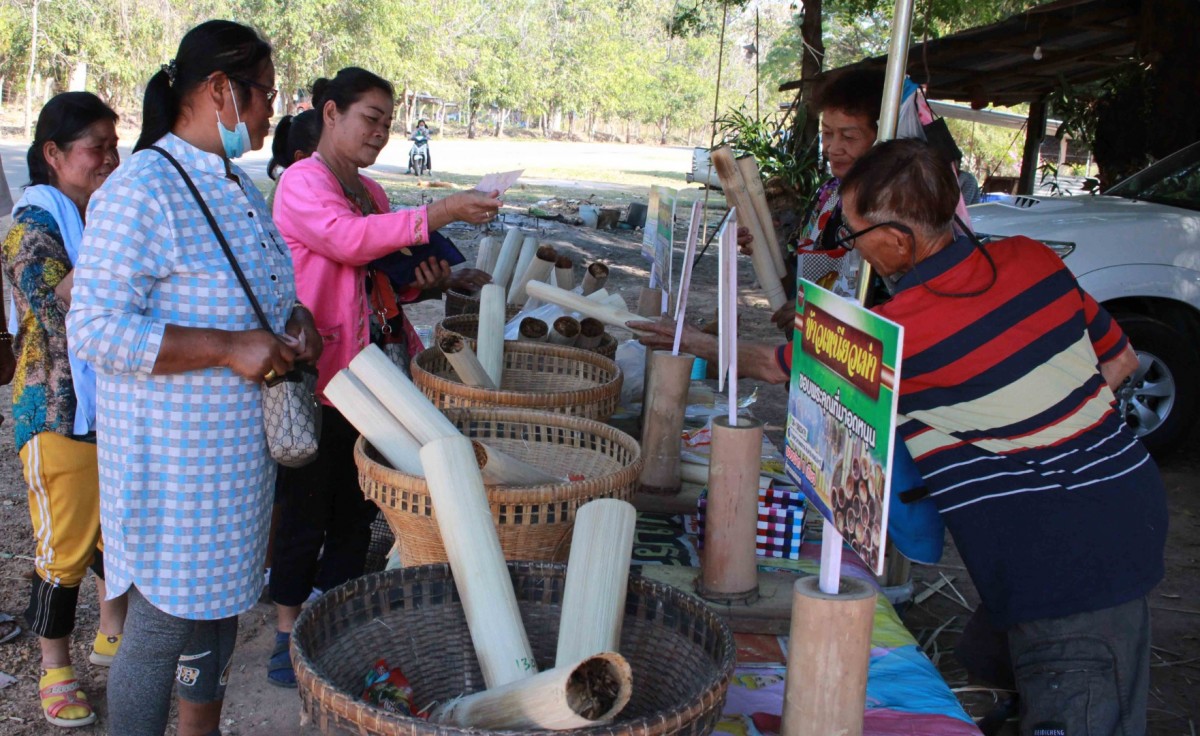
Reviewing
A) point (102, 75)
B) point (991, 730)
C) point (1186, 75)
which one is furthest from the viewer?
point (102, 75)

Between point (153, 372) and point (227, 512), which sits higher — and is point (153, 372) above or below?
above

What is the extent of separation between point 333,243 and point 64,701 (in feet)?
4.76

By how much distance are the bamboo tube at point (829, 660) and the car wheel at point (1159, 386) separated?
4.47 meters

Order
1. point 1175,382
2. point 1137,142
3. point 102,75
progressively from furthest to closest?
point 102,75 → point 1137,142 → point 1175,382

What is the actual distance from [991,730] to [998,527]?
100cm

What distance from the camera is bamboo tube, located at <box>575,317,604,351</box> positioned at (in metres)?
3.25

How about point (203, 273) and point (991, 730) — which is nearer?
point (203, 273)

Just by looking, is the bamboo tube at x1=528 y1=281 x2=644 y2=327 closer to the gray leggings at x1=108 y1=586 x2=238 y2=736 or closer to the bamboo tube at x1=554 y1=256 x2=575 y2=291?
the bamboo tube at x1=554 y1=256 x2=575 y2=291

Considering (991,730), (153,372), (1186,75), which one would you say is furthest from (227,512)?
(1186,75)

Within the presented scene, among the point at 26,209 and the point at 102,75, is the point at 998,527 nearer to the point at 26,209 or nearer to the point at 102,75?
the point at 26,209

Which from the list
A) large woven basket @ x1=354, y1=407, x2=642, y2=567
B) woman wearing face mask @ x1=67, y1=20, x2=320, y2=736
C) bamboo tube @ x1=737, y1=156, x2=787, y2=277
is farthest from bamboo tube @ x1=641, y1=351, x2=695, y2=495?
woman wearing face mask @ x1=67, y1=20, x2=320, y2=736

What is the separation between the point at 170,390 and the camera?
1.79 meters

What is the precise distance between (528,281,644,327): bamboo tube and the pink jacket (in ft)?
2.55

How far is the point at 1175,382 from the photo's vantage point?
208 inches
